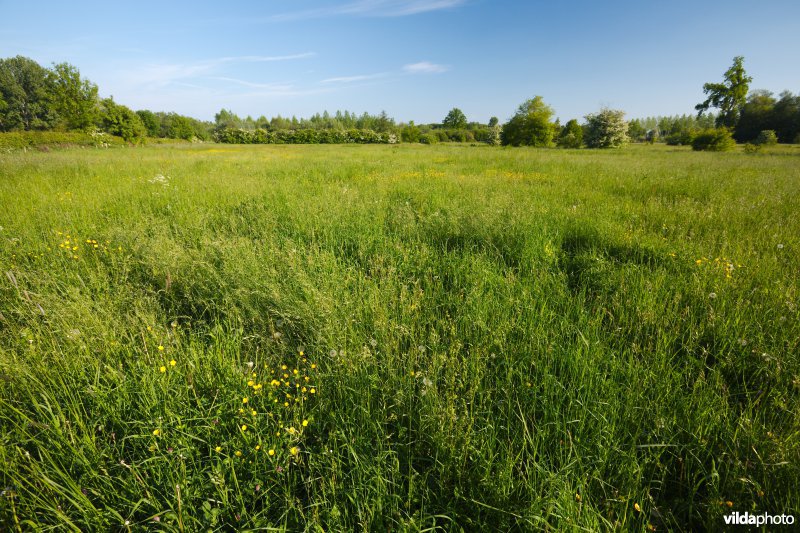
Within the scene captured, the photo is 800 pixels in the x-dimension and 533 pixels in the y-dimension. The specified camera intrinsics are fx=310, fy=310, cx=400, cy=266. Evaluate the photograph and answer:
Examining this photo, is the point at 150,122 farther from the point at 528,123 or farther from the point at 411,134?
the point at 528,123

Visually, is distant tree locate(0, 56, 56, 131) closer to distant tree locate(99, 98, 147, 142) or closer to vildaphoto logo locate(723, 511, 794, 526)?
→ distant tree locate(99, 98, 147, 142)

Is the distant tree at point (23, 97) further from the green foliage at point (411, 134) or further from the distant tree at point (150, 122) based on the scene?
the green foliage at point (411, 134)

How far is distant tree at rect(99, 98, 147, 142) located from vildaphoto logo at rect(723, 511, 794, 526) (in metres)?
54.2

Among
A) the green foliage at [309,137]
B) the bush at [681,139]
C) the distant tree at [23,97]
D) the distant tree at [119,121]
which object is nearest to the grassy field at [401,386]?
the distant tree at [119,121]

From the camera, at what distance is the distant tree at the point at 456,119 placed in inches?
3174

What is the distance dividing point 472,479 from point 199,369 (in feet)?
5.28

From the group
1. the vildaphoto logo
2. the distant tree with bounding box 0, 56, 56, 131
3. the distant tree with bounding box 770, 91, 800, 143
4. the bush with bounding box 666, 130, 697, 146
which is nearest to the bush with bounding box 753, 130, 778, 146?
the bush with bounding box 666, 130, 697, 146

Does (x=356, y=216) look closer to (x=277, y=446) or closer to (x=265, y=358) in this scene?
(x=265, y=358)

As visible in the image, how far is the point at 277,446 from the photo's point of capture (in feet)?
4.83

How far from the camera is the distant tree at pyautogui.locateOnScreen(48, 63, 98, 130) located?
32.3m

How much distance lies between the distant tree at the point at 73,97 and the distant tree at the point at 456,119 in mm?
69015

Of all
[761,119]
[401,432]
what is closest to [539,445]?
[401,432]

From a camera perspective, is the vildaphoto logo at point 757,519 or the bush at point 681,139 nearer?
the vildaphoto logo at point 757,519

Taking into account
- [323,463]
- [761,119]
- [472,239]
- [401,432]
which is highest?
[761,119]
